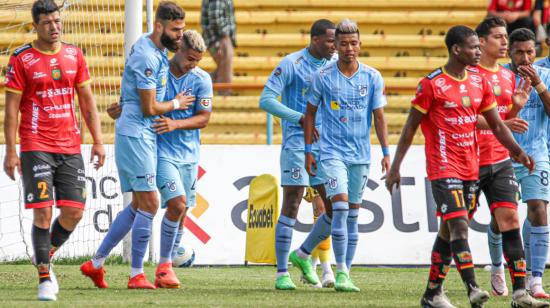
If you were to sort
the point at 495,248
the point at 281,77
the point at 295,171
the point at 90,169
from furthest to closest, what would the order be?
the point at 90,169
the point at 281,77
the point at 295,171
the point at 495,248

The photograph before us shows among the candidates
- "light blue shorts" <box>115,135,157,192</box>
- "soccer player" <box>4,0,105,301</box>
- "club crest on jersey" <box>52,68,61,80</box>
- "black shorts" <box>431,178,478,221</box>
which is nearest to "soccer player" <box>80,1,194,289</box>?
"light blue shorts" <box>115,135,157,192</box>

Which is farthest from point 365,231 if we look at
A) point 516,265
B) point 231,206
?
point 516,265

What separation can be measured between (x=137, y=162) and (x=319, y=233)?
1.78 meters

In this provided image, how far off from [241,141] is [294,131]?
6.99 metres

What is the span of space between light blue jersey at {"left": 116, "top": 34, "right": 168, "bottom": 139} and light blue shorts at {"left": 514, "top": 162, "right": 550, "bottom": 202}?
302 cm

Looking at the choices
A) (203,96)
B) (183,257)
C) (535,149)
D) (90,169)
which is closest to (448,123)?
(535,149)

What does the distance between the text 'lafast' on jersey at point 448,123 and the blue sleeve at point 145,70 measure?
2350mm

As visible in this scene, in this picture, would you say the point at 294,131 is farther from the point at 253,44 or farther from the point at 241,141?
the point at 253,44

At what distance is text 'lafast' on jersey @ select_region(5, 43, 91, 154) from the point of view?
26.8ft

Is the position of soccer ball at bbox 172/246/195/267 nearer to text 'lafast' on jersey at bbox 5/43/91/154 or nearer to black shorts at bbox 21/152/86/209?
black shorts at bbox 21/152/86/209

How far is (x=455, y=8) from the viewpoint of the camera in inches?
710

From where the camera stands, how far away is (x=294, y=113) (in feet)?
31.6

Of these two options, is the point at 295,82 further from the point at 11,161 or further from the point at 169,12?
the point at 11,161

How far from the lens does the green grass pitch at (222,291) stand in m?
7.90
